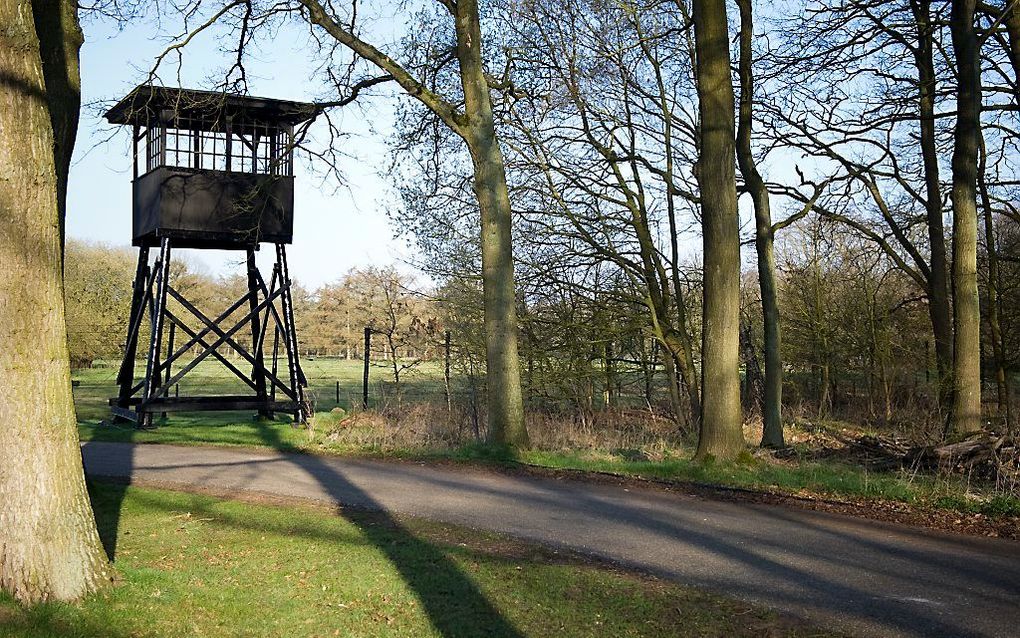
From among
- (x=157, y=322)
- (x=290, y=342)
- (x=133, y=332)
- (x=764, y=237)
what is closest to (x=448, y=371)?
(x=290, y=342)

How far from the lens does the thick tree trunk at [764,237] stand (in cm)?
1759

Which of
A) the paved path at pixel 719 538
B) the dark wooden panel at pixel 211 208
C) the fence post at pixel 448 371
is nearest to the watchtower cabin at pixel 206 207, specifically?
the dark wooden panel at pixel 211 208

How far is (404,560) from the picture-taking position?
8.00 metres

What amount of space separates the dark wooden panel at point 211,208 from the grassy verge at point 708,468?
4281mm

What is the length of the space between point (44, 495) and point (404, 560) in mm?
2958

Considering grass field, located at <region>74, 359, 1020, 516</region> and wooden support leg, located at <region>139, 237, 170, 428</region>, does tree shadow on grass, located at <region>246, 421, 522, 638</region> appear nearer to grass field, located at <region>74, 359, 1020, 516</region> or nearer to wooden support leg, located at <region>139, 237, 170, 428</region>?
grass field, located at <region>74, 359, 1020, 516</region>

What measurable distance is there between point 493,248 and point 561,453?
370 cm

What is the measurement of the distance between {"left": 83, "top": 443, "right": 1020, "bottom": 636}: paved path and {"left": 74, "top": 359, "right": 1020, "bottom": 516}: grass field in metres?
1.12

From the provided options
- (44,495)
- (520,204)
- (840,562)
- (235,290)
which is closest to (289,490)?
(44,495)

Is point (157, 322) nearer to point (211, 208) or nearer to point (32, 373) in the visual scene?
point (211, 208)

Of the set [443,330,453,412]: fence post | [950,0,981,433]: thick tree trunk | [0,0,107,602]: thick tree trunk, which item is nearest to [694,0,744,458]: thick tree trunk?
[950,0,981,433]: thick tree trunk

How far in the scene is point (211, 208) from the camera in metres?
19.7

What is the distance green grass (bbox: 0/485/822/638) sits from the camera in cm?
623

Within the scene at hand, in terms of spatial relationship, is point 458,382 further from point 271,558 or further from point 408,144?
point 271,558
